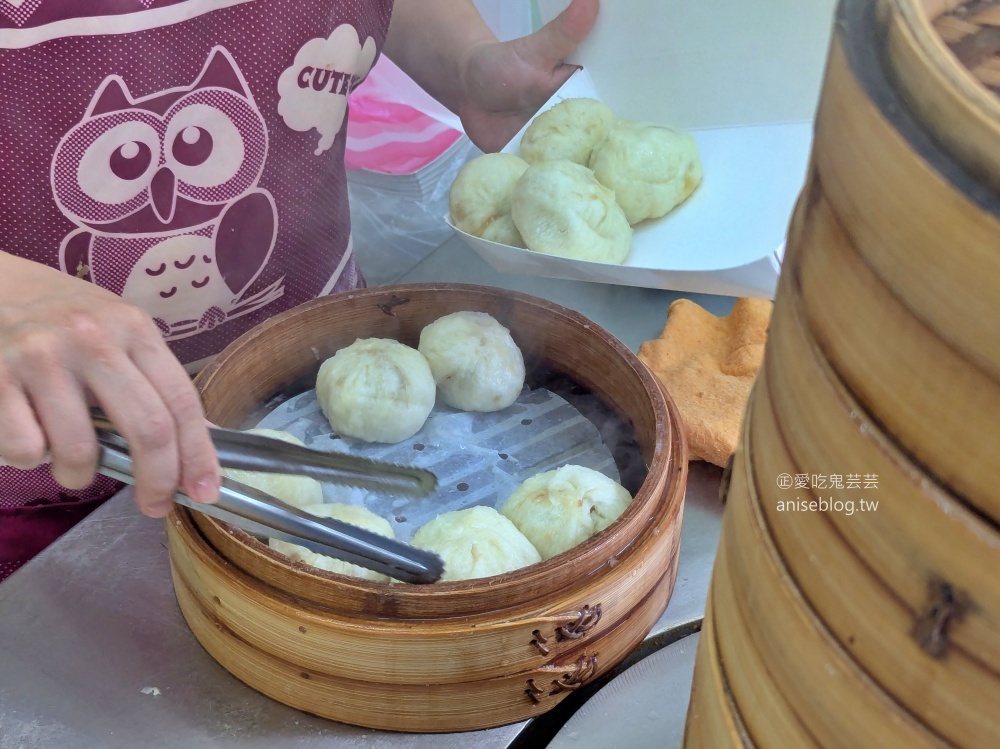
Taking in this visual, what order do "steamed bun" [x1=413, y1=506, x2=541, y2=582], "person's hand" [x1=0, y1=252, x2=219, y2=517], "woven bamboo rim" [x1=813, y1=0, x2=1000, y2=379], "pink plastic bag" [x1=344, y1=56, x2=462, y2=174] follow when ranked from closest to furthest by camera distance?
"woven bamboo rim" [x1=813, y1=0, x2=1000, y2=379] → "person's hand" [x1=0, y1=252, x2=219, y2=517] → "steamed bun" [x1=413, y1=506, x2=541, y2=582] → "pink plastic bag" [x1=344, y1=56, x2=462, y2=174]

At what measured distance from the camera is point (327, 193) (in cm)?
165

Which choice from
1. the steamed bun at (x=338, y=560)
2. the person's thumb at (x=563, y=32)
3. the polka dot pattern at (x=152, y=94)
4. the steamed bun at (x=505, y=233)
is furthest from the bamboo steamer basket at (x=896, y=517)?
the person's thumb at (x=563, y=32)

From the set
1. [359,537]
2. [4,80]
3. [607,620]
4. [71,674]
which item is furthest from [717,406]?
[4,80]

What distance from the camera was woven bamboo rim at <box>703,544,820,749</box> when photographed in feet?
1.49

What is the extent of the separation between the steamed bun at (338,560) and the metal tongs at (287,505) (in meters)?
0.16

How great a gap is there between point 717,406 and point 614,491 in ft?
Answer: 1.00

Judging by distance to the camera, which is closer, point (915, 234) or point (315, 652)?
point (915, 234)

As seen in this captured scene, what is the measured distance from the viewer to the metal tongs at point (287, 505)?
0.86 meters

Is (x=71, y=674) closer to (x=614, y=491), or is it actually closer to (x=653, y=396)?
(x=614, y=491)

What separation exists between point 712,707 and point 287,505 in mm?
Answer: 502

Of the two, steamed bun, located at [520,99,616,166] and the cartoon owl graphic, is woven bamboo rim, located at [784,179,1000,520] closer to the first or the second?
the cartoon owl graphic

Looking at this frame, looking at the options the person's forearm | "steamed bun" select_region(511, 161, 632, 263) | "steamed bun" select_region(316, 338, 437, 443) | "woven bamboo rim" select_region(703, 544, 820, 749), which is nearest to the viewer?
"woven bamboo rim" select_region(703, 544, 820, 749)

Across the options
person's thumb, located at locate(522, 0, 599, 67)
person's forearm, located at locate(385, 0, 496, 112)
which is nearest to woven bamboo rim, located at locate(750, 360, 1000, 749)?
person's thumb, located at locate(522, 0, 599, 67)

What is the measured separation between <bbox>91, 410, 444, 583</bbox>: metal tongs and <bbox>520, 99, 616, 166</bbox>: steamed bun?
44.8 inches
